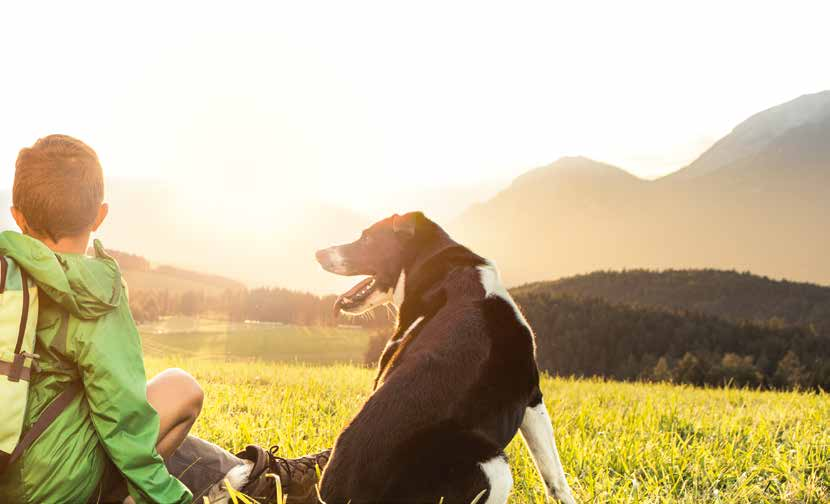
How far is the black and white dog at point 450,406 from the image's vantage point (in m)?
2.76

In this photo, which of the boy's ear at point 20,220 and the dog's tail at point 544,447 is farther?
the dog's tail at point 544,447

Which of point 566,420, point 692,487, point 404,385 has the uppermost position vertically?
point 404,385

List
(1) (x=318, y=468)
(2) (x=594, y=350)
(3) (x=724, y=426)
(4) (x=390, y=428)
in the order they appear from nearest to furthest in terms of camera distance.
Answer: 1. (4) (x=390, y=428)
2. (1) (x=318, y=468)
3. (3) (x=724, y=426)
4. (2) (x=594, y=350)

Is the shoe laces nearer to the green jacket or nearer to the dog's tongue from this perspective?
the green jacket

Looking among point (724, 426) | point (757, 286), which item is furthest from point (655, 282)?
point (724, 426)

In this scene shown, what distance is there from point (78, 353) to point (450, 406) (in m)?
1.62

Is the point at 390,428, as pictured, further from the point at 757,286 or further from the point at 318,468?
the point at 757,286

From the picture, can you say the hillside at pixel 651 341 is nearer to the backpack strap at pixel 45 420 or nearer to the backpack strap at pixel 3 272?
the backpack strap at pixel 45 420

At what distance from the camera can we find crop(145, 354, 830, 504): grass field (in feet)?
13.9

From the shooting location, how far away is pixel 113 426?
2.67 m

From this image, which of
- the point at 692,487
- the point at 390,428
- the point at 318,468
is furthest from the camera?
the point at 692,487

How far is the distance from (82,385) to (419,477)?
154 cm

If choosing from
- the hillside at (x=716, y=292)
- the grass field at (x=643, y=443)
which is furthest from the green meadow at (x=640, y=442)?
the hillside at (x=716, y=292)

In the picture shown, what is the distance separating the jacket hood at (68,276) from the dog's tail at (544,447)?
227cm
